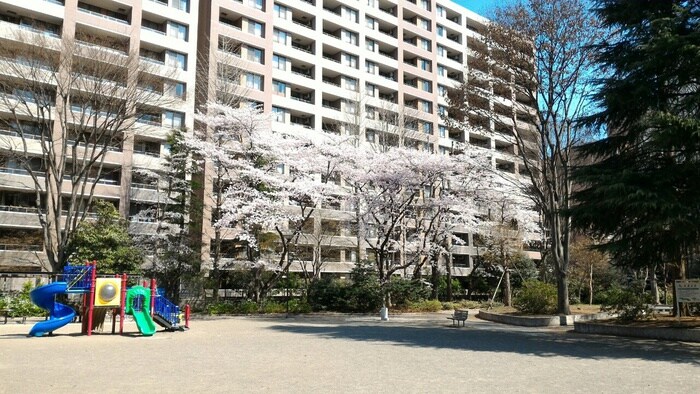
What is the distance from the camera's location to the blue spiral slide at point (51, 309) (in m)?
15.9

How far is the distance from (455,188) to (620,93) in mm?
13926

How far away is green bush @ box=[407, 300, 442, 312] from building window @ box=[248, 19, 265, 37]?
96.0 feet

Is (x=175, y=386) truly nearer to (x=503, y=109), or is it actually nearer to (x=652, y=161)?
(x=652, y=161)

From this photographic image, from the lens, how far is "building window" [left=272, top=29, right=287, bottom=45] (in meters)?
47.9

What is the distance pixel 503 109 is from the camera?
22.7m

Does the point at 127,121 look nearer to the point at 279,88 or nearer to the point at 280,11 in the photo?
the point at 279,88

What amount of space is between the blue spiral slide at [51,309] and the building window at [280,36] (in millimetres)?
35826

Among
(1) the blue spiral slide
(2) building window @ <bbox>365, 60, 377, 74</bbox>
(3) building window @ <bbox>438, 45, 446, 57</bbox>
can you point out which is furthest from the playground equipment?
(3) building window @ <bbox>438, 45, 446, 57</bbox>

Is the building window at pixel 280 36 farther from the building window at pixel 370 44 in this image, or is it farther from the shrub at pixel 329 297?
the shrub at pixel 329 297

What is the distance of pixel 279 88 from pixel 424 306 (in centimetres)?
2672

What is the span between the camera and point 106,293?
16672mm

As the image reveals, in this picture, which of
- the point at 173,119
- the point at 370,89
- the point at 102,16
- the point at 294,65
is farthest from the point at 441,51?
the point at 102,16

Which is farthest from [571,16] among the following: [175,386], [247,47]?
[247,47]

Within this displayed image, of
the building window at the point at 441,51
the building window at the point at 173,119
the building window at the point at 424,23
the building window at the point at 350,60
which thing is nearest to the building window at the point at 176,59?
the building window at the point at 173,119
